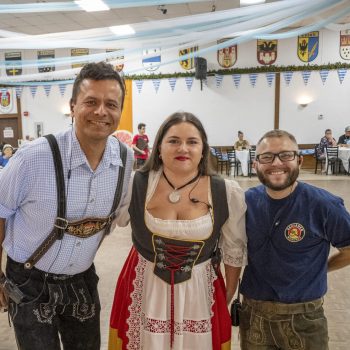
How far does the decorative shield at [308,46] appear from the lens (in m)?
10.5

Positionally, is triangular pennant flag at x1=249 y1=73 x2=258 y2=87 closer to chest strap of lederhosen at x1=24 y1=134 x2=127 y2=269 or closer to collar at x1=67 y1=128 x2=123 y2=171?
collar at x1=67 y1=128 x2=123 y2=171

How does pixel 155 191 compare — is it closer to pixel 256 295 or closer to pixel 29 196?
pixel 29 196

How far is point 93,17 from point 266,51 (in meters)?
5.17

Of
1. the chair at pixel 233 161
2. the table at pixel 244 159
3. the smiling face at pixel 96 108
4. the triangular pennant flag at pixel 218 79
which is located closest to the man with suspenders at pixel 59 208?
the smiling face at pixel 96 108

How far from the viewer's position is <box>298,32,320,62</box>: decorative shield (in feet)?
34.4

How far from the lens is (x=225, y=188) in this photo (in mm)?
1488

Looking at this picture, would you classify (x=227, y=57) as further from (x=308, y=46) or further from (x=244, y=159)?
(x=244, y=159)

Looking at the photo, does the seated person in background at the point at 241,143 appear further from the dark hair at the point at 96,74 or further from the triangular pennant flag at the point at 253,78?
the dark hair at the point at 96,74

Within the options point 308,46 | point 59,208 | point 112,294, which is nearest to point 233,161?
point 308,46

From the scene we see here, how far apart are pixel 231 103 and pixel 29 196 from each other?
1021cm

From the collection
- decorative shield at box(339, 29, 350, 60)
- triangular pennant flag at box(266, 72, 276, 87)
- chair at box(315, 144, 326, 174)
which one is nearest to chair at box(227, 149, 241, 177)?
chair at box(315, 144, 326, 174)

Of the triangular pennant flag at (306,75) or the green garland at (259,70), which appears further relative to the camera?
the triangular pennant flag at (306,75)

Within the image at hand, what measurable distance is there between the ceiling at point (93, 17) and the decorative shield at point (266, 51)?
3.08 meters

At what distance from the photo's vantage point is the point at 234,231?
148 cm
